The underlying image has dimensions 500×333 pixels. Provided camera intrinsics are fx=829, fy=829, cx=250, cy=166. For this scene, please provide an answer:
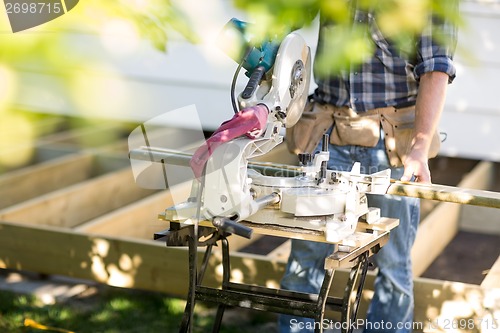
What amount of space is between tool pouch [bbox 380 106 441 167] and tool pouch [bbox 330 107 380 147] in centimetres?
4

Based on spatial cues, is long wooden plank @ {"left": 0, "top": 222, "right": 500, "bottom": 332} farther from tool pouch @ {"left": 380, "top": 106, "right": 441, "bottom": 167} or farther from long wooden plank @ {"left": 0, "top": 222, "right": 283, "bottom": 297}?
tool pouch @ {"left": 380, "top": 106, "right": 441, "bottom": 167}

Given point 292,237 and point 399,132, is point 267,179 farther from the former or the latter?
point 399,132

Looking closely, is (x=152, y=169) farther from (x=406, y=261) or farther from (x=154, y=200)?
(x=154, y=200)

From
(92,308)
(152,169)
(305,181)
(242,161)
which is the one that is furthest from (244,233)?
(92,308)

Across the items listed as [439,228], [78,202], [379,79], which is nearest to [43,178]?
[78,202]

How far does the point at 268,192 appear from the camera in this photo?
239 centimetres

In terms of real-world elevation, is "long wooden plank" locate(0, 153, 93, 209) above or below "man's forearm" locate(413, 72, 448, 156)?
below

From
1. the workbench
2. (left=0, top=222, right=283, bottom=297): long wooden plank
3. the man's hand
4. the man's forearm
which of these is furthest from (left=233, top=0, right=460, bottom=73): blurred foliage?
(left=0, top=222, right=283, bottom=297): long wooden plank

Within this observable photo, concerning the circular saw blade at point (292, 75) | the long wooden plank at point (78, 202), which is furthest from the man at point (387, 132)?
the long wooden plank at point (78, 202)

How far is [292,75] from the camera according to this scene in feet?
8.25

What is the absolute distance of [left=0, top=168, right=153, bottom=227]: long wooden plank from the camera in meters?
4.61

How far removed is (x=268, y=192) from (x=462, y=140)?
330 cm

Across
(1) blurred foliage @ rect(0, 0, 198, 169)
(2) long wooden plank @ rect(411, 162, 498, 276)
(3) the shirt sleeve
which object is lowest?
(2) long wooden plank @ rect(411, 162, 498, 276)

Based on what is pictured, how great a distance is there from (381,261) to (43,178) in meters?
2.97
